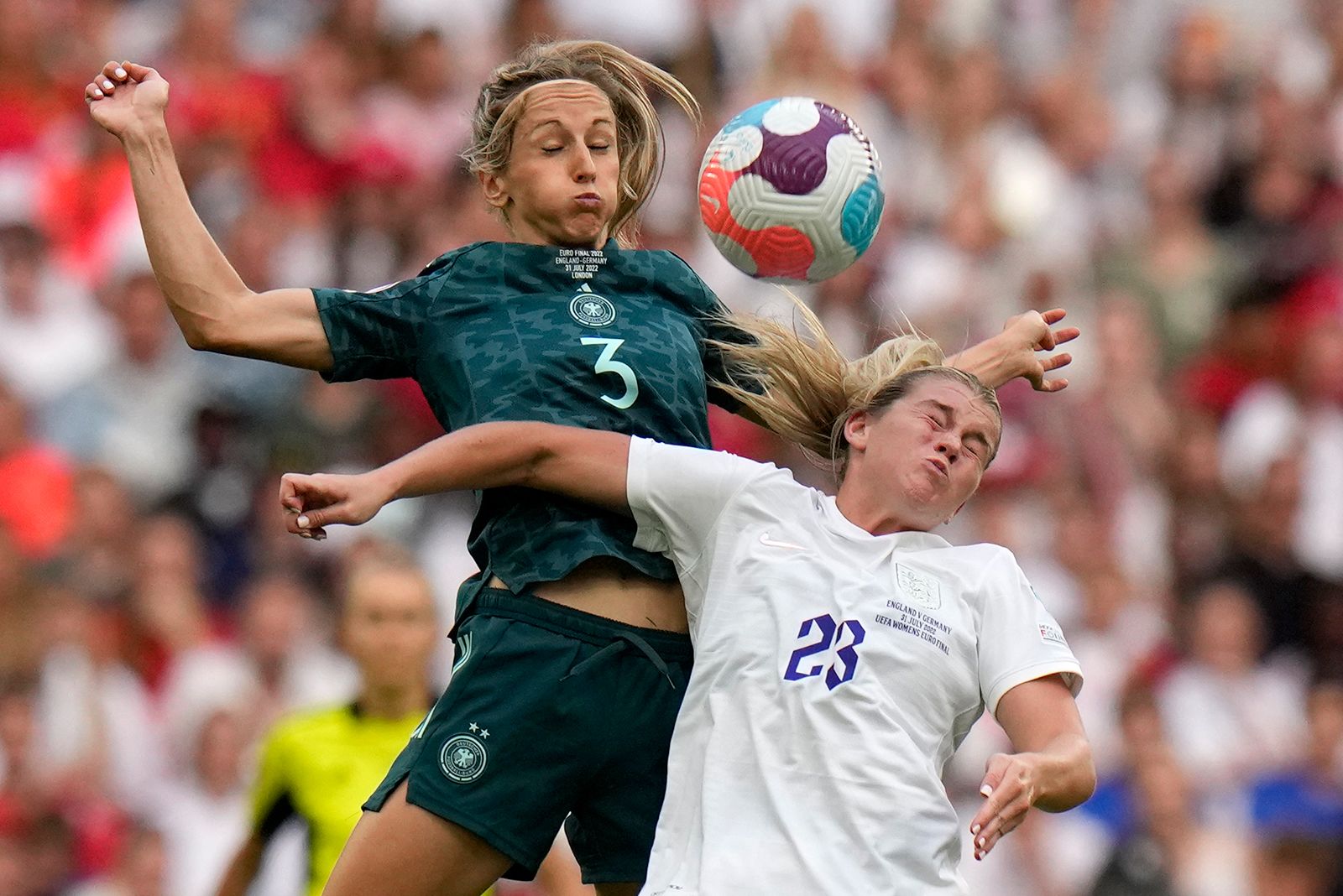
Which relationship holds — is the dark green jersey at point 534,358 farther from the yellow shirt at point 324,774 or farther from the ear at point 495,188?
the yellow shirt at point 324,774

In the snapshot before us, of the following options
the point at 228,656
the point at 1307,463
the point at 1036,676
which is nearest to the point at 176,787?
the point at 228,656

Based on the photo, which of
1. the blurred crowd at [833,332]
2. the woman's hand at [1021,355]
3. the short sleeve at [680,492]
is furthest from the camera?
the blurred crowd at [833,332]

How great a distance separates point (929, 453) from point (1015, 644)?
1.48ft

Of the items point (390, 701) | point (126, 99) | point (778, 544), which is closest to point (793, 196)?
point (778, 544)

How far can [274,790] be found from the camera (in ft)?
20.1

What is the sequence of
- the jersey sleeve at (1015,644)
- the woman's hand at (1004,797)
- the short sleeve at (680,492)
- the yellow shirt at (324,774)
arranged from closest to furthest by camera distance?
Answer: the woman's hand at (1004,797)
the jersey sleeve at (1015,644)
the short sleeve at (680,492)
the yellow shirt at (324,774)

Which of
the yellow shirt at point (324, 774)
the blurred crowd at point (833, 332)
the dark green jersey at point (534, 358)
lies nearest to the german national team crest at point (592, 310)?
the dark green jersey at point (534, 358)

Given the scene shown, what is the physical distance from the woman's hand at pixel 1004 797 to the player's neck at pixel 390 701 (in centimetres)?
288

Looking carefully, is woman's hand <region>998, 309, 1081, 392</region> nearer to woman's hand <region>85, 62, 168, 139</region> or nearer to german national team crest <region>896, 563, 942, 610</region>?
german national team crest <region>896, 563, 942, 610</region>

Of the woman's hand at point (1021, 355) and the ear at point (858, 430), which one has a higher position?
the woman's hand at point (1021, 355)

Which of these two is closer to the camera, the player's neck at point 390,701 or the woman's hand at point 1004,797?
the woman's hand at point 1004,797

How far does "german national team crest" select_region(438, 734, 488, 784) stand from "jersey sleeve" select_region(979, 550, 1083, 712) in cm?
100

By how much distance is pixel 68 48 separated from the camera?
382 inches

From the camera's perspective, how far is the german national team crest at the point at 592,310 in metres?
4.32
